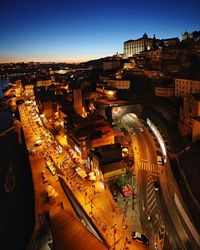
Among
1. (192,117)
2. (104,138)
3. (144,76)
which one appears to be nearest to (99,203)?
(104,138)

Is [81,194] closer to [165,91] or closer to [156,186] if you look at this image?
[156,186]

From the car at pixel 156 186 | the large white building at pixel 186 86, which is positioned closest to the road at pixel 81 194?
the car at pixel 156 186

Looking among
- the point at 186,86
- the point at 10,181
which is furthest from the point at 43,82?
the point at 186,86

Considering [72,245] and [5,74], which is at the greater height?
[5,74]

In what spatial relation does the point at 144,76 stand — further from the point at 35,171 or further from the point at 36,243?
the point at 36,243

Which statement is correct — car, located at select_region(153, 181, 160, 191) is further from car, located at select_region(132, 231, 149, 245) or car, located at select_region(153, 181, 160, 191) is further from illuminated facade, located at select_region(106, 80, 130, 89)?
illuminated facade, located at select_region(106, 80, 130, 89)

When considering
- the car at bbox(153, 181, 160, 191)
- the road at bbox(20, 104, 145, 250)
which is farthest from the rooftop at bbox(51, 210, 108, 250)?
the car at bbox(153, 181, 160, 191)
